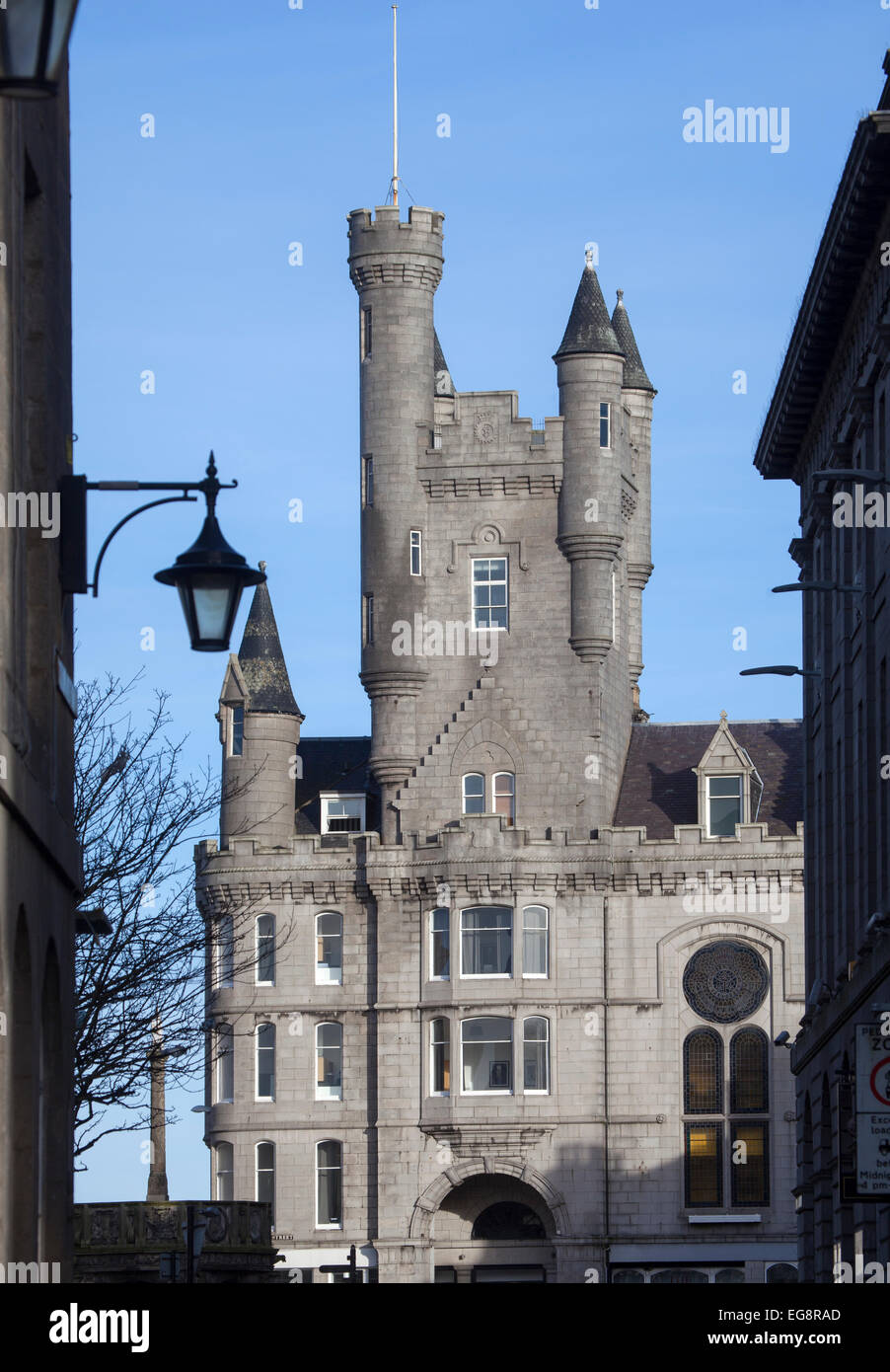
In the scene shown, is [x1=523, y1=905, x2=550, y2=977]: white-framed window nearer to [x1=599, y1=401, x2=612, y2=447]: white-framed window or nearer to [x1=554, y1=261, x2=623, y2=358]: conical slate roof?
[x1=599, y1=401, x2=612, y2=447]: white-framed window

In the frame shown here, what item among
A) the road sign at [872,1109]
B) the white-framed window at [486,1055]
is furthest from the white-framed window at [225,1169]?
the road sign at [872,1109]

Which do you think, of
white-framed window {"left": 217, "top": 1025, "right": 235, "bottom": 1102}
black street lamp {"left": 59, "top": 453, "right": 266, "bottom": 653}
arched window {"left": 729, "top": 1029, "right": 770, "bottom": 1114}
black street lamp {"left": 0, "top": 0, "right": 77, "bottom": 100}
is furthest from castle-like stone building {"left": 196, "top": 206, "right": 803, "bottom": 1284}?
black street lamp {"left": 0, "top": 0, "right": 77, "bottom": 100}

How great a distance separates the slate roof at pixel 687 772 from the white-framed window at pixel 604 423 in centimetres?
929

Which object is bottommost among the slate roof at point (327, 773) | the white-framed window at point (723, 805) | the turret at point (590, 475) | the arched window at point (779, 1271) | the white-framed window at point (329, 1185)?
the arched window at point (779, 1271)

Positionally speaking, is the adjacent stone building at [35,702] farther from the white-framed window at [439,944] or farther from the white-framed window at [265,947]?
the white-framed window at [265,947]

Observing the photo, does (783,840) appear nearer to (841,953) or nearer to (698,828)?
(698,828)

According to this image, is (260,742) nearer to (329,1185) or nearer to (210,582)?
(329,1185)

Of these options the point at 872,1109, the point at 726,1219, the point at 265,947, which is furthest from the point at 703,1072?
the point at 872,1109

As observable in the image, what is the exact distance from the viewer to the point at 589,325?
82625mm

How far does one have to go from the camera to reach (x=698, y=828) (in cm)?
7781

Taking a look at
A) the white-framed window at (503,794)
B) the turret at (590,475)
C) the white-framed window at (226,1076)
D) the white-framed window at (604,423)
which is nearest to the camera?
the white-framed window at (226,1076)

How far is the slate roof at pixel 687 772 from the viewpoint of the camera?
80.7 m

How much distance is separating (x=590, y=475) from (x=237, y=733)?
13.2 m

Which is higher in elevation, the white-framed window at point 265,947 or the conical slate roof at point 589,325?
the conical slate roof at point 589,325
